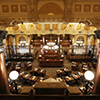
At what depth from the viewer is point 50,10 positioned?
5.22 meters

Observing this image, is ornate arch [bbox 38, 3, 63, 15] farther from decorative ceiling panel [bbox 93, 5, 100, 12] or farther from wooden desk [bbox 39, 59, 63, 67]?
wooden desk [bbox 39, 59, 63, 67]

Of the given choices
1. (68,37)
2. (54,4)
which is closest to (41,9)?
(54,4)

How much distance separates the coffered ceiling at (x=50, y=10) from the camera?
5.03 meters

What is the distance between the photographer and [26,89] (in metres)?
4.55

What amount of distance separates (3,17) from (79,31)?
12748 millimetres

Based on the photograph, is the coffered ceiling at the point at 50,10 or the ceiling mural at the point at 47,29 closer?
the coffered ceiling at the point at 50,10

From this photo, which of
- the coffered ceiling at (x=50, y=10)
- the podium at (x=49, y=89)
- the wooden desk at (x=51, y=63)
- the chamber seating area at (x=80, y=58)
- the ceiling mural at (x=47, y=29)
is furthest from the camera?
the chamber seating area at (x=80, y=58)

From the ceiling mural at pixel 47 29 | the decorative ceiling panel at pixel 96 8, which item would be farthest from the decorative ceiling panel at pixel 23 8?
the ceiling mural at pixel 47 29

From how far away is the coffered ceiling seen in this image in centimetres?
503

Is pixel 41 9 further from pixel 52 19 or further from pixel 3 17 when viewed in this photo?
pixel 3 17

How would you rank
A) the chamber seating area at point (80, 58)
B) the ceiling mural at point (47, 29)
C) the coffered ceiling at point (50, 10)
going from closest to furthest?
the coffered ceiling at point (50, 10) → the ceiling mural at point (47, 29) → the chamber seating area at point (80, 58)

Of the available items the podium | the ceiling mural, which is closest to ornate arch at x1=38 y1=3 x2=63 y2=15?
the podium

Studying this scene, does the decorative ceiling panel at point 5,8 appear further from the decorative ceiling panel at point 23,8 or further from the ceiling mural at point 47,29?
the ceiling mural at point 47,29

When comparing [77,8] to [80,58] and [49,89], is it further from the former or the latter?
[80,58]
